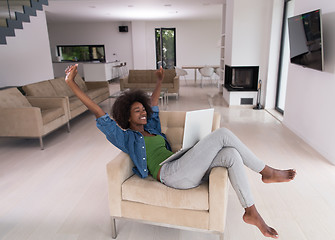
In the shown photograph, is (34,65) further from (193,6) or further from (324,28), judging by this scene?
(324,28)

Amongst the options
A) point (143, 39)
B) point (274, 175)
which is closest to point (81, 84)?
point (274, 175)

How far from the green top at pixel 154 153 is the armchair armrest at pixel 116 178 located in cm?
16

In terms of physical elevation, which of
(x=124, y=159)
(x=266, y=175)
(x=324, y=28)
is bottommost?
(x=266, y=175)

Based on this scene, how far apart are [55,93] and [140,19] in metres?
7.30

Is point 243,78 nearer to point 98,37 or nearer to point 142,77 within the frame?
point 142,77

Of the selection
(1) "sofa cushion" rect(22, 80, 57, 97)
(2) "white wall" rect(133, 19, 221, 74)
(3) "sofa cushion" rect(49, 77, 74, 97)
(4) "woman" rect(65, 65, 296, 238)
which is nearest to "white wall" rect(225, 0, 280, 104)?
(3) "sofa cushion" rect(49, 77, 74, 97)

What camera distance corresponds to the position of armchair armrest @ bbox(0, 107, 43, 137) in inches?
141

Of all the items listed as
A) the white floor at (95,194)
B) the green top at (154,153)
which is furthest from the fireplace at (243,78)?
the green top at (154,153)

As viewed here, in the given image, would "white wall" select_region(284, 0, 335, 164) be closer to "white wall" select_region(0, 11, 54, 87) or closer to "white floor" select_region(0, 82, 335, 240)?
"white floor" select_region(0, 82, 335, 240)

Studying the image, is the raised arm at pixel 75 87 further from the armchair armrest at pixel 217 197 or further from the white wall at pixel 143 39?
the white wall at pixel 143 39

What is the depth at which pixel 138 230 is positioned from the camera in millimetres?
2021

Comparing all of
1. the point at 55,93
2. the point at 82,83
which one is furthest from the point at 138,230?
the point at 82,83

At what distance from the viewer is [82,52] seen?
12430mm

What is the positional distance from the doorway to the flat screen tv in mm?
8535
